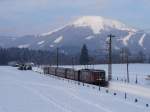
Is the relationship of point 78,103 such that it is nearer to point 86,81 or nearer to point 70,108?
point 70,108

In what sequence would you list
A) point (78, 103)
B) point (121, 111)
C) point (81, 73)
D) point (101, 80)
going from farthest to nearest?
point (81, 73) < point (101, 80) < point (78, 103) < point (121, 111)

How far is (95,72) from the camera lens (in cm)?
6919

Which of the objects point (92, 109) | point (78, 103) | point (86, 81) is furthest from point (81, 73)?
point (92, 109)

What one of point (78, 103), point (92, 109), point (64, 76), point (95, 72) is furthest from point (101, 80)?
point (92, 109)

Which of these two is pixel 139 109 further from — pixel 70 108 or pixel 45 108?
pixel 45 108

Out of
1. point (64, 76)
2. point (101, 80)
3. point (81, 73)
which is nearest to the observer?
point (101, 80)

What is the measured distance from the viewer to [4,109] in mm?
32281

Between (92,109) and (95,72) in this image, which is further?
(95,72)

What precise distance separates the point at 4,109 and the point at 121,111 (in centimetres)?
923

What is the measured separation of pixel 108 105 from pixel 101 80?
34.7 meters

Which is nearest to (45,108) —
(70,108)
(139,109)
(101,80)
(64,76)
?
(70,108)

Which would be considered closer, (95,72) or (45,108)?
(45,108)

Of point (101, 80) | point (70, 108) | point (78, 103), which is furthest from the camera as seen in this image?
point (101, 80)

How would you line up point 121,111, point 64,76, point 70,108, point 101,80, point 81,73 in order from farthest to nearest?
point 64,76 → point 81,73 → point 101,80 → point 70,108 → point 121,111
